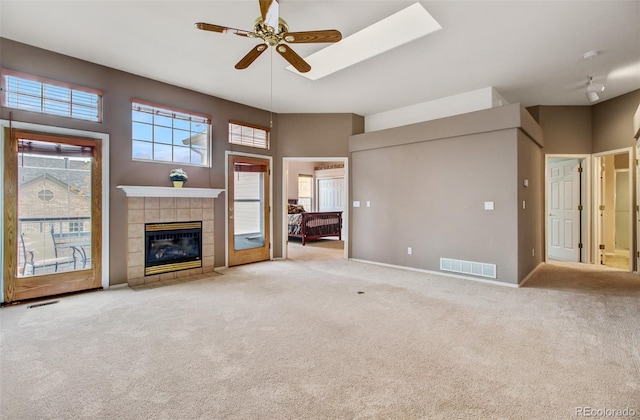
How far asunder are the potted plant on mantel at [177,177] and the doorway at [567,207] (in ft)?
21.4

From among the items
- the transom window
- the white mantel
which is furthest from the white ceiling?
the white mantel

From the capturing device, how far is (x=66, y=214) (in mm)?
3871

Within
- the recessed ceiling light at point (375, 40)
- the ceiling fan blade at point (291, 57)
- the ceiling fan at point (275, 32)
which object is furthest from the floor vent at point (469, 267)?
the ceiling fan at point (275, 32)

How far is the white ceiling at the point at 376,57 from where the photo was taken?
2.93 meters

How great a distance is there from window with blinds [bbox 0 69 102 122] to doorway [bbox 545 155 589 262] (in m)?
7.55

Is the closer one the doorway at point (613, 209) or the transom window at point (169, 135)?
the transom window at point (169, 135)

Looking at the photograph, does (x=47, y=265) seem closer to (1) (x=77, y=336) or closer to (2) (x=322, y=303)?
(1) (x=77, y=336)

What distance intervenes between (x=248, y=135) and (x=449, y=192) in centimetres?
374

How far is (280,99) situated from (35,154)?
3468 millimetres

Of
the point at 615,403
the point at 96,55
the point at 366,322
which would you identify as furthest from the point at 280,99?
the point at 615,403

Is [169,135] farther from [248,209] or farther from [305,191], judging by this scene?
[305,191]

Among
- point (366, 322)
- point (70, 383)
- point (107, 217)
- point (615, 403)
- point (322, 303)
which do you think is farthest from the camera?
point (107, 217)

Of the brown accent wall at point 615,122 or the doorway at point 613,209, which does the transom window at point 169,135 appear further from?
the doorway at point 613,209

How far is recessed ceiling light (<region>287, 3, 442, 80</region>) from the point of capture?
127 inches
